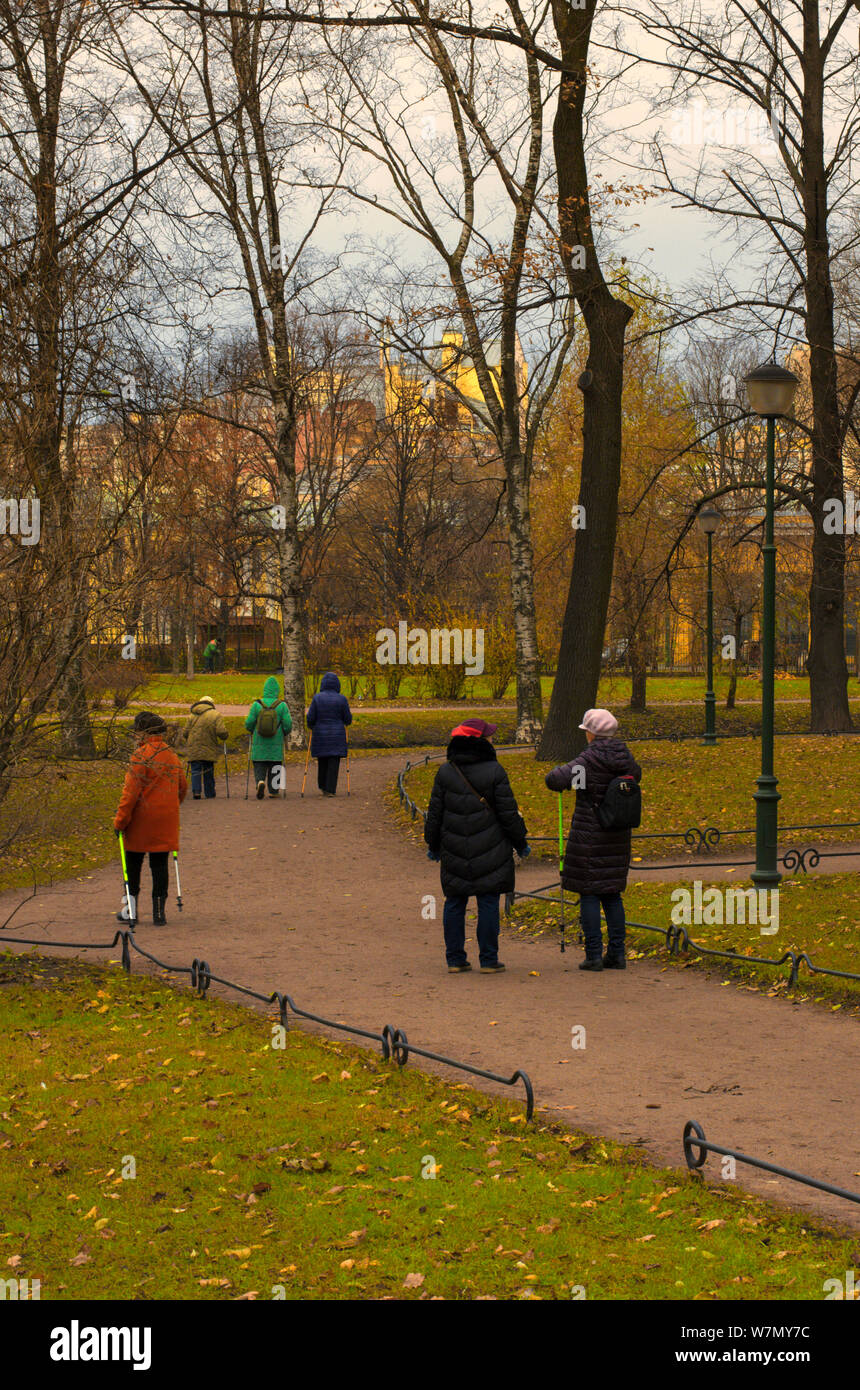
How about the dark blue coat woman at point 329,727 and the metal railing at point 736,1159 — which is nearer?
the metal railing at point 736,1159

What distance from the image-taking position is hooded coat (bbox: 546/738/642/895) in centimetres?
1002

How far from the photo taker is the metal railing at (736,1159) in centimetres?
529

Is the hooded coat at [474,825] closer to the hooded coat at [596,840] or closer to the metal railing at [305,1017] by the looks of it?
the hooded coat at [596,840]

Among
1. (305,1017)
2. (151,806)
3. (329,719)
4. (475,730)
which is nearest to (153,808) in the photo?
(151,806)

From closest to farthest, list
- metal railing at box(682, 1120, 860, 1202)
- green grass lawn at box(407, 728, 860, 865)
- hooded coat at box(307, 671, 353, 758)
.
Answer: metal railing at box(682, 1120, 860, 1202) → green grass lawn at box(407, 728, 860, 865) → hooded coat at box(307, 671, 353, 758)

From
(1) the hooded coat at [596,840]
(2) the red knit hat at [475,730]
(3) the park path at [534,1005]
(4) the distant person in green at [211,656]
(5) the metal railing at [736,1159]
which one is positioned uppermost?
(4) the distant person in green at [211,656]

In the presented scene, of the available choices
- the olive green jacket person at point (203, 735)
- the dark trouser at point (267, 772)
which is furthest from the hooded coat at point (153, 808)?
the dark trouser at point (267, 772)

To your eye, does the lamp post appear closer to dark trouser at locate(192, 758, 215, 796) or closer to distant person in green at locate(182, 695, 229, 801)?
distant person in green at locate(182, 695, 229, 801)

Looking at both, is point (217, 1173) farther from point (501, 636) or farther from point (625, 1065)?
point (501, 636)

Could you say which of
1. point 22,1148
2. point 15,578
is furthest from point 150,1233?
point 15,578

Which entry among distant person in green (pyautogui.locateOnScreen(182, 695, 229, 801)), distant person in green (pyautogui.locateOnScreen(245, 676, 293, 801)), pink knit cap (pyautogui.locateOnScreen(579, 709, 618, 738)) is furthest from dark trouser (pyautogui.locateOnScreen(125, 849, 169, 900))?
distant person in green (pyautogui.locateOnScreen(182, 695, 229, 801))

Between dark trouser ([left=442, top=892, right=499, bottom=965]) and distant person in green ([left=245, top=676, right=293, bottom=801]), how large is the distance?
386 inches

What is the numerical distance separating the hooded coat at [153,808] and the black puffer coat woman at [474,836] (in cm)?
273

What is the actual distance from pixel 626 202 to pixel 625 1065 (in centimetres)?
1444
